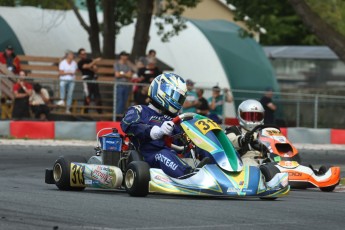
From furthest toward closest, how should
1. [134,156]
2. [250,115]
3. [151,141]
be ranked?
[250,115]
[151,141]
[134,156]

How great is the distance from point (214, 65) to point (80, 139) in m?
13.3

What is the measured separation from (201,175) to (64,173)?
5.75 feet

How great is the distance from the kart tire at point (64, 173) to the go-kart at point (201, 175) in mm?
272

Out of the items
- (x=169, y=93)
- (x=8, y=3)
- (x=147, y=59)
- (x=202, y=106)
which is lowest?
(x=202, y=106)

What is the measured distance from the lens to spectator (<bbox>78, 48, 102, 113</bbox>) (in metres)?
24.5

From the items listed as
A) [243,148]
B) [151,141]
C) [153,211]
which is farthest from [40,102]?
[153,211]

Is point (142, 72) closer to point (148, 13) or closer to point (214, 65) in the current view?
point (148, 13)

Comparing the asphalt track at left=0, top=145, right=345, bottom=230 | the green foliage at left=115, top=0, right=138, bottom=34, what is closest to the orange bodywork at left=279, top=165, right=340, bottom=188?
the asphalt track at left=0, top=145, right=345, bottom=230

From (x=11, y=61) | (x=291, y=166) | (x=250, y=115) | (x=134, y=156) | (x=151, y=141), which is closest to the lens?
(x=134, y=156)

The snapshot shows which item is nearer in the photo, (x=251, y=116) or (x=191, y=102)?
(x=251, y=116)

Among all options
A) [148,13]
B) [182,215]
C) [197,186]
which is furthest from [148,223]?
[148,13]

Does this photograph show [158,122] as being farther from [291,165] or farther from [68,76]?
[68,76]

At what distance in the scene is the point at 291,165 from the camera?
13.8 meters

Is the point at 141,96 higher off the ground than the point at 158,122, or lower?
lower
